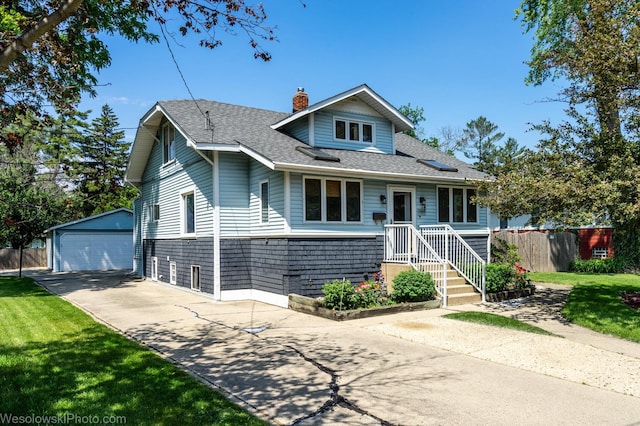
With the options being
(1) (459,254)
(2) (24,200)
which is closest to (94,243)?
(2) (24,200)

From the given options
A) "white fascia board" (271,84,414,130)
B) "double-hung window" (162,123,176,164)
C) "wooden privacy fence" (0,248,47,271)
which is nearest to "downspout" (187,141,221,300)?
"white fascia board" (271,84,414,130)

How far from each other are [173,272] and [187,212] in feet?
8.56

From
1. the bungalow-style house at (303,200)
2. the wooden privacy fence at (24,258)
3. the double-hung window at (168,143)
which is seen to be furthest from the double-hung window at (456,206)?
the wooden privacy fence at (24,258)

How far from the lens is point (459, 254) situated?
13.4m

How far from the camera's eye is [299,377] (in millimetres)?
5688

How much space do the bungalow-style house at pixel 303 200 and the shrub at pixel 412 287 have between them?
1082mm

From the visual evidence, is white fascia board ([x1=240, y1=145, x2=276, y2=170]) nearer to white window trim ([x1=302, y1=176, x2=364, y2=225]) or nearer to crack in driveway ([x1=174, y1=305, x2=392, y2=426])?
white window trim ([x1=302, y1=176, x2=364, y2=225])

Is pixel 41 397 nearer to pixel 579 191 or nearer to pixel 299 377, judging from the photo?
pixel 299 377

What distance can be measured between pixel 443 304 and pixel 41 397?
29.4 ft

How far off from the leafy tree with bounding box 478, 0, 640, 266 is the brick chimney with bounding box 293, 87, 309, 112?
846cm

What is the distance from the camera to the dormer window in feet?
48.4

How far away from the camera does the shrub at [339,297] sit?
10.1 meters

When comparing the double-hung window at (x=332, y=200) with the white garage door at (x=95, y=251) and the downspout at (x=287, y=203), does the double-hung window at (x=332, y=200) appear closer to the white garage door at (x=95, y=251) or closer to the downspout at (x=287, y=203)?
the downspout at (x=287, y=203)

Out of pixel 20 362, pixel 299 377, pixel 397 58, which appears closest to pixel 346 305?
pixel 299 377
